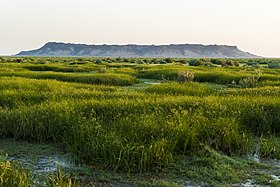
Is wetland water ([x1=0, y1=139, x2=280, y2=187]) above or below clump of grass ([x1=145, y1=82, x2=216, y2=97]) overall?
below

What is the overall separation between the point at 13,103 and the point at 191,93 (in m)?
5.90

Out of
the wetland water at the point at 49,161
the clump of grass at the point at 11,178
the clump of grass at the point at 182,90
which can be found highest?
the clump of grass at the point at 182,90

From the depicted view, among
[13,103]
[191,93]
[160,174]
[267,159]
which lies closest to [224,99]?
[191,93]

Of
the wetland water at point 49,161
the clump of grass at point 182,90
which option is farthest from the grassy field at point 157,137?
the clump of grass at point 182,90

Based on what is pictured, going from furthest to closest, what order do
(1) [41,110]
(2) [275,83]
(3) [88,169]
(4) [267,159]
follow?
(2) [275,83], (1) [41,110], (4) [267,159], (3) [88,169]

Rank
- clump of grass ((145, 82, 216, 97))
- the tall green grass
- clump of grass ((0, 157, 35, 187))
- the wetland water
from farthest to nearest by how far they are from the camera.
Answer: clump of grass ((145, 82, 216, 97)) → the tall green grass → the wetland water → clump of grass ((0, 157, 35, 187))

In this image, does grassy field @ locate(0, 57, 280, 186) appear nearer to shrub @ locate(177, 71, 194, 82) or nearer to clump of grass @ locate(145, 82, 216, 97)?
clump of grass @ locate(145, 82, 216, 97)

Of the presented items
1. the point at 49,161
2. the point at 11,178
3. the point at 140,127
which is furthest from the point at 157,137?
the point at 11,178

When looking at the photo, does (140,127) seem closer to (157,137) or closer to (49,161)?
(157,137)

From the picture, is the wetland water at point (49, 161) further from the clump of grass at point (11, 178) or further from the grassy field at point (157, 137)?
the clump of grass at point (11, 178)

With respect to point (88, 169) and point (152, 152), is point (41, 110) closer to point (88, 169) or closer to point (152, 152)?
point (88, 169)

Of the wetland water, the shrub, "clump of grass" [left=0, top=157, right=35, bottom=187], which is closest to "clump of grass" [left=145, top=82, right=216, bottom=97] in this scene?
the shrub

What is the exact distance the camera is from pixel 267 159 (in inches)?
297

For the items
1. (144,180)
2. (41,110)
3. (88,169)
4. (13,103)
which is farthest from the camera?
(13,103)
